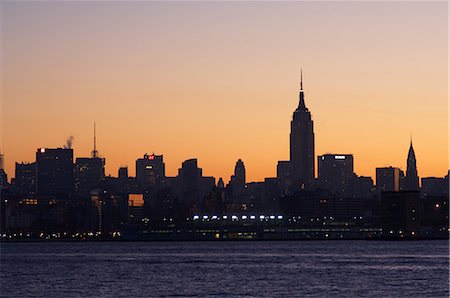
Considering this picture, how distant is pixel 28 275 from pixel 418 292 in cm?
3893

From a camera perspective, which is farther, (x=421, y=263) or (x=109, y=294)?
(x=421, y=263)

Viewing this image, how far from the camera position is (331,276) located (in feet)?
351

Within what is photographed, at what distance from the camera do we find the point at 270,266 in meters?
128

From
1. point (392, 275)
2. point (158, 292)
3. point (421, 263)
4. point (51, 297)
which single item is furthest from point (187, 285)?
point (421, 263)

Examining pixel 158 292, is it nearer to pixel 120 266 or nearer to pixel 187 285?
pixel 187 285

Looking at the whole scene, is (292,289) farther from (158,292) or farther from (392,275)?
(392,275)

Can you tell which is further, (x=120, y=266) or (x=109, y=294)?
(x=120, y=266)

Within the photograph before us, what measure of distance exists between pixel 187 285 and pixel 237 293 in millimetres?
9211

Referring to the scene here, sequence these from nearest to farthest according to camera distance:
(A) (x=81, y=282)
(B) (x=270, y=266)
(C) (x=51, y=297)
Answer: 1. (C) (x=51, y=297)
2. (A) (x=81, y=282)
3. (B) (x=270, y=266)

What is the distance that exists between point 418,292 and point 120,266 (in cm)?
4825

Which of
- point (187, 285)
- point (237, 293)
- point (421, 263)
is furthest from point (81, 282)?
point (421, 263)

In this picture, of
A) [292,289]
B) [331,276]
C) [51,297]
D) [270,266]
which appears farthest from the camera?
[270,266]

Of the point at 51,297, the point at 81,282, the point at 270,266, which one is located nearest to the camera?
the point at 51,297

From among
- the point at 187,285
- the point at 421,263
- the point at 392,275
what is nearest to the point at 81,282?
the point at 187,285
